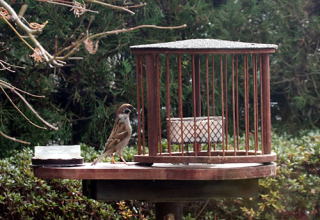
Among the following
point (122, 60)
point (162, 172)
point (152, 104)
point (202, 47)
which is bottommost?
point (162, 172)

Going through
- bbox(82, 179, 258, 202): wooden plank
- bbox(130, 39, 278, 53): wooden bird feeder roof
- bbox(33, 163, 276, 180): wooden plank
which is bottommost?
bbox(82, 179, 258, 202): wooden plank

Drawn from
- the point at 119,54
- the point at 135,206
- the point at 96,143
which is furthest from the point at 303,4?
the point at 135,206

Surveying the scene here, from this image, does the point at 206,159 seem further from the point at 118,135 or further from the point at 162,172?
the point at 118,135

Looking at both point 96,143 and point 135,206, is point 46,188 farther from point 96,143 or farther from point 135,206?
point 96,143

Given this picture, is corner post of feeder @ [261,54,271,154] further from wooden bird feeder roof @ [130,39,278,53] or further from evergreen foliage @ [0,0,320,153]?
evergreen foliage @ [0,0,320,153]

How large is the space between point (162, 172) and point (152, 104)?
42 cm

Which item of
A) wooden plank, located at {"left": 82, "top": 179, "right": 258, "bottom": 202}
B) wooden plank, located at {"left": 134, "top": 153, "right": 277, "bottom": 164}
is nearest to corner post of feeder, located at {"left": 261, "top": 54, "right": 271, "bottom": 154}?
wooden plank, located at {"left": 134, "top": 153, "right": 277, "bottom": 164}

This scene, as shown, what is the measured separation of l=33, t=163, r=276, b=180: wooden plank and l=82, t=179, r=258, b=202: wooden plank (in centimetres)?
12

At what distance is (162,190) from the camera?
5.00 meters

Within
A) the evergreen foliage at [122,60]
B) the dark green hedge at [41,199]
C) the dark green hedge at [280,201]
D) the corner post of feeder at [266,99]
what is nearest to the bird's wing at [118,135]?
the corner post of feeder at [266,99]

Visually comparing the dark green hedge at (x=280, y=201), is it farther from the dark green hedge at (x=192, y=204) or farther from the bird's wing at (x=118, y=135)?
the bird's wing at (x=118, y=135)

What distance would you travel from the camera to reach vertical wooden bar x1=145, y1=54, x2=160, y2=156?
4.87 metres

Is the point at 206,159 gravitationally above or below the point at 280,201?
above

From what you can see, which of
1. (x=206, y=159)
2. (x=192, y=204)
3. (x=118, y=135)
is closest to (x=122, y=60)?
(x=192, y=204)
